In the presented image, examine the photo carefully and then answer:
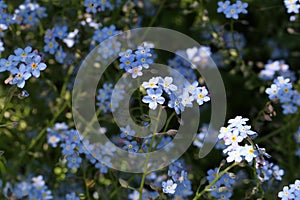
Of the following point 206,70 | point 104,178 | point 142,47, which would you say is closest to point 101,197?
point 104,178

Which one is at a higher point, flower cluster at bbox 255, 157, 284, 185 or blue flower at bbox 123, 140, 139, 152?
flower cluster at bbox 255, 157, 284, 185

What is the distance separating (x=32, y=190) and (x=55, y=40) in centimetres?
99

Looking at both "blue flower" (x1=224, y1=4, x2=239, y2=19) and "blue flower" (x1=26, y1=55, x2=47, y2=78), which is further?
"blue flower" (x1=224, y1=4, x2=239, y2=19)

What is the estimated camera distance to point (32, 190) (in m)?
3.69

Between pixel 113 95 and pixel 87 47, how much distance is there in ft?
1.77

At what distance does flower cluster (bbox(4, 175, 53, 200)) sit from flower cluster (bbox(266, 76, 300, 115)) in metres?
1.41

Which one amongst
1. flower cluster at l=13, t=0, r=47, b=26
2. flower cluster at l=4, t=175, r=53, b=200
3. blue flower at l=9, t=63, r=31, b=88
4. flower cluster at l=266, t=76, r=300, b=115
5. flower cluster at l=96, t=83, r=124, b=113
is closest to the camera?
blue flower at l=9, t=63, r=31, b=88

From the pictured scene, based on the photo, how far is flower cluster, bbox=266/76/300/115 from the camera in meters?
3.81

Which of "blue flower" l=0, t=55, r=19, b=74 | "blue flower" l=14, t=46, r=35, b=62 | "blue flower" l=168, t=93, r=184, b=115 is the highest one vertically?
"blue flower" l=168, t=93, r=184, b=115

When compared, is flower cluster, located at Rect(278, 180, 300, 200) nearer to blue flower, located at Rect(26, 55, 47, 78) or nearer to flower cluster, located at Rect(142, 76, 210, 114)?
flower cluster, located at Rect(142, 76, 210, 114)

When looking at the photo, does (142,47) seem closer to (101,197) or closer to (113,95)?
(113,95)

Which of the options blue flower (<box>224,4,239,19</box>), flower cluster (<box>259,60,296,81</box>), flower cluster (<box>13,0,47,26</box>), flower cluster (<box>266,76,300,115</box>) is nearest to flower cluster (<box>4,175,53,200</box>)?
flower cluster (<box>13,0,47,26</box>)

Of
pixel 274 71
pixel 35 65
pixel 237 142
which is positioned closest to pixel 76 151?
pixel 35 65

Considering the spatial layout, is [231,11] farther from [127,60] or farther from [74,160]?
[74,160]
